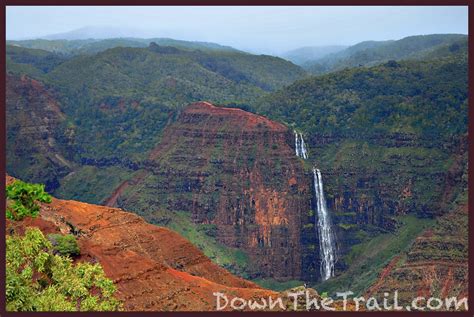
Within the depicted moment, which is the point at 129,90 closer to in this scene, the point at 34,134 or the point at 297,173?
the point at 34,134

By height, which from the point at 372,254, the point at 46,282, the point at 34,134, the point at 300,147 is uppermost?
the point at 46,282

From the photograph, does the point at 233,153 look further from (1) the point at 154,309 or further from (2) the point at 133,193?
(1) the point at 154,309

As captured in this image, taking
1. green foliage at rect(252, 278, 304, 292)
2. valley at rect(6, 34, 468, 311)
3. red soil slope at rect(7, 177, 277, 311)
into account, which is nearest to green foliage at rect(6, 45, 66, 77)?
valley at rect(6, 34, 468, 311)

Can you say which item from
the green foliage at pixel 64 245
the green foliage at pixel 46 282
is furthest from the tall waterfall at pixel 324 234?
the green foliage at pixel 46 282

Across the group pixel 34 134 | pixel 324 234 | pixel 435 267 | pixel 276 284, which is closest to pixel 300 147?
pixel 324 234

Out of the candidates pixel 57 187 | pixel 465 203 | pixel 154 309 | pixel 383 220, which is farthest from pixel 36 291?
pixel 57 187

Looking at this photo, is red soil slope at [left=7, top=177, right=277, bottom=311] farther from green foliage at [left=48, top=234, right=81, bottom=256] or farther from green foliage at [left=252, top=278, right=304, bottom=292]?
green foliage at [left=252, top=278, right=304, bottom=292]
